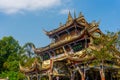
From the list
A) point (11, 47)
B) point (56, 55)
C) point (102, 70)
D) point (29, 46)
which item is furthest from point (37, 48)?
point (29, 46)

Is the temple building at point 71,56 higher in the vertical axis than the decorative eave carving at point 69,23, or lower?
lower

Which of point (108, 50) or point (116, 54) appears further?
point (116, 54)

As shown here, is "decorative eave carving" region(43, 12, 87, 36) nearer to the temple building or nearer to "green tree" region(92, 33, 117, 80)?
the temple building

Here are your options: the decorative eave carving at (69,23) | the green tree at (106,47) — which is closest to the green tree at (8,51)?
the decorative eave carving at (69,23)

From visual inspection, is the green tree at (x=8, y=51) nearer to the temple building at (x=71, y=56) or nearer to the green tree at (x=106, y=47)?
the temple building at (x=71, y=56)

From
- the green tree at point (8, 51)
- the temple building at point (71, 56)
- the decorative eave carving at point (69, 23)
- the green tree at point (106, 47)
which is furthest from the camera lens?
the green tree at point (8, 51)

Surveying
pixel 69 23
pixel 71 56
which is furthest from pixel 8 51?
pixel 71 56

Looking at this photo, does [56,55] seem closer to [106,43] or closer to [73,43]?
[73,43]

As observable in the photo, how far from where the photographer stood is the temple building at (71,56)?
26.1 meters

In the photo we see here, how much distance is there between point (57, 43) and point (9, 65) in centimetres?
1492

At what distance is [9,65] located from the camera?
45250 millimetres

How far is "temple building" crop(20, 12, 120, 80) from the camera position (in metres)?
26.1

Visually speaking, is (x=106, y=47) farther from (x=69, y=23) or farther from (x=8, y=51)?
(x=8, y=51)

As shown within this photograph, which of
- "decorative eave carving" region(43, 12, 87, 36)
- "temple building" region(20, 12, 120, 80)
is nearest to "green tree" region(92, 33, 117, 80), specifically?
"temple building" region(20, 12, 120, 80)
